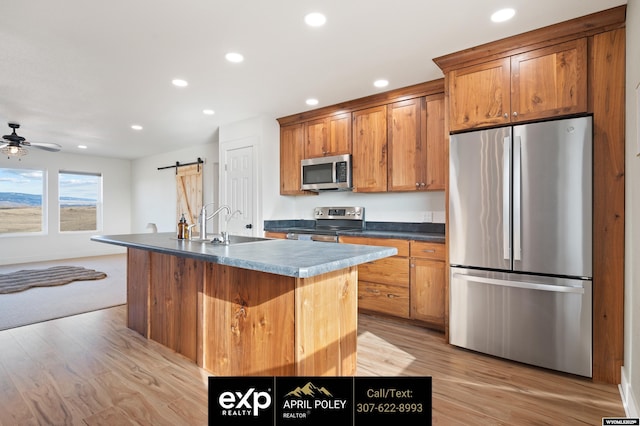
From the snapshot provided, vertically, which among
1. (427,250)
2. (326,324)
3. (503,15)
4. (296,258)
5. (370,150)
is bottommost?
(326,324)

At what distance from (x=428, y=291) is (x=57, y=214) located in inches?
319

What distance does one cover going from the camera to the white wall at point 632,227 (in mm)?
1765

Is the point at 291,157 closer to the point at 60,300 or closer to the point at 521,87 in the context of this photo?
the point at 521,87

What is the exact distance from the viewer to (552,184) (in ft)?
7.53

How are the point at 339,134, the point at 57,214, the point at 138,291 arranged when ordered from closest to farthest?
1. the point at 138,291
2. the point at 339,134
3. the point at 57,214

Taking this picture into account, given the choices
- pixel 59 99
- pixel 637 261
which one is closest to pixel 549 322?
pixel 637 261

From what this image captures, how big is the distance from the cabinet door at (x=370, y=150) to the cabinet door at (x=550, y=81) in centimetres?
145

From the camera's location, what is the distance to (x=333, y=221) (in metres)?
4.47

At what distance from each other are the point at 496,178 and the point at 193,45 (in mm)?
2582

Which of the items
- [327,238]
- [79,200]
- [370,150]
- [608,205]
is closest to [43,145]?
[79,200]

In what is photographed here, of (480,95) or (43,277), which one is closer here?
(480,95)

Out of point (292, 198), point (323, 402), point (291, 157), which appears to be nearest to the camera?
point (323, 402)

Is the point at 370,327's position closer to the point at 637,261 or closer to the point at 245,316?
the point at 245,316

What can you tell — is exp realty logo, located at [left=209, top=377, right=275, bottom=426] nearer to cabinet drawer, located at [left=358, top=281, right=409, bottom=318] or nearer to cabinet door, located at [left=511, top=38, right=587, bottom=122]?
cabinet drawer, located at [left=358, top=281, right=409, bottom=318]
